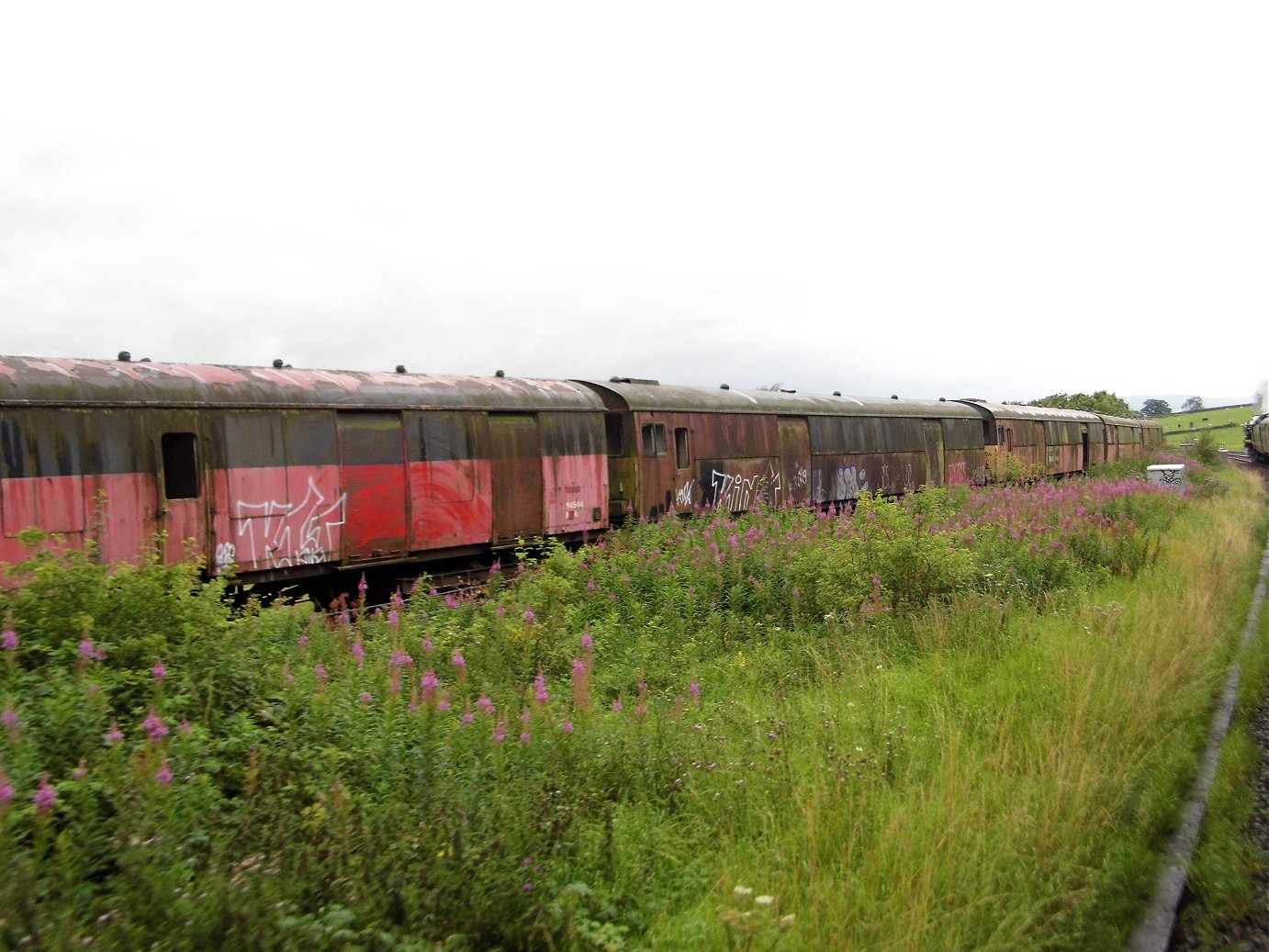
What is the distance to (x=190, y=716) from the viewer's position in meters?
3.90

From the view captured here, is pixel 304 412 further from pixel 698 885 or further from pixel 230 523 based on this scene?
pixel 698 885

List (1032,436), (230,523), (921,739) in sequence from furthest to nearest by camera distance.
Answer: (1032,436) < (230,523) < (921,739)

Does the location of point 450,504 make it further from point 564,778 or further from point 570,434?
point 564,778

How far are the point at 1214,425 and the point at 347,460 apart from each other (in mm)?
97756

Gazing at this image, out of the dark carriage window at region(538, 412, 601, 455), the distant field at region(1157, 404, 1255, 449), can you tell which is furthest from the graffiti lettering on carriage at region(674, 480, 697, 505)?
the distant field at region(1157, 404, 1255, 449)

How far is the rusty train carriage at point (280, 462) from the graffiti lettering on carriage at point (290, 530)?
14mm

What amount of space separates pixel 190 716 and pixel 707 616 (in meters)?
4.95

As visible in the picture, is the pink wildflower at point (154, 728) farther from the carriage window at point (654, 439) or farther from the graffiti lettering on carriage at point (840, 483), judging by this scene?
the graffiti lettering on carriage at point (840, 483)

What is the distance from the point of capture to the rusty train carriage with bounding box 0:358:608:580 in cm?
814

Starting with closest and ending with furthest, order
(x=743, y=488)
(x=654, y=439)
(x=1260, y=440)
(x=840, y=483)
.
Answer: (x=654, y=439) < (x=743, y=488) < (x=840, y=483) < (x=1260, y=440)

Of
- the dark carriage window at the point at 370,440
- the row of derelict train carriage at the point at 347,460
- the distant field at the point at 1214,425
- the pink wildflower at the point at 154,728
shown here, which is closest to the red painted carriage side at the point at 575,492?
the row of derelict train carriage at the point at 347,460

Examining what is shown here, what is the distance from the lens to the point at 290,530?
9.75m

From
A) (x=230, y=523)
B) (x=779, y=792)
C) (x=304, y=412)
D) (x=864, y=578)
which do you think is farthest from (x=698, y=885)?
(x=304, y=412)

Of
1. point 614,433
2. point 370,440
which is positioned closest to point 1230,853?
point 370,440
